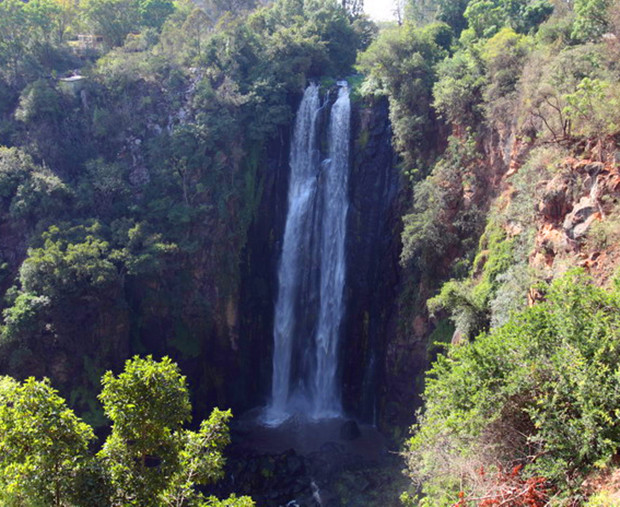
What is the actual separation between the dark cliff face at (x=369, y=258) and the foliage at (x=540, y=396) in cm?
1160

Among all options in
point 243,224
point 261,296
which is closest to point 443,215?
point 243,224

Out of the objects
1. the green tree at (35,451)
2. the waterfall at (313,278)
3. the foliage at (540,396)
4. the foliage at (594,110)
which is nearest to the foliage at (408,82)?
the waterfall at (313,278)

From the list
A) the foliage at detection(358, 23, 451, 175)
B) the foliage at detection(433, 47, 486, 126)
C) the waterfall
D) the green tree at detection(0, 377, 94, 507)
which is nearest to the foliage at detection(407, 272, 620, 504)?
the green tree at detection(0, 377, 94, 507)

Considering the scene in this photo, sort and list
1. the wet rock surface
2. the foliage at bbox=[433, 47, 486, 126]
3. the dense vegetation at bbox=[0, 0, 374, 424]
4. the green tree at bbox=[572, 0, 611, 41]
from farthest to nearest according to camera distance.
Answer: the dense vegetation at bbox=[0, 0, 374, 424] → the foliage at bbox=[433, 47, 486, 126] → the wet rock surface → the green tree at bbox=[572, 0, 611, 41]

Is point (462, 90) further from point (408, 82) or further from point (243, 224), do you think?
point (243, 224)

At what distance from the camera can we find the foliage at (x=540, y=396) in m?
7.41

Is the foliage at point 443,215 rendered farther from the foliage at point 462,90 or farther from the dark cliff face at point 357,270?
the dark cliff face at point 357,270

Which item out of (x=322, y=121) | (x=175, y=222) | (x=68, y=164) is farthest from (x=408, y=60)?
(x=68, y=164)

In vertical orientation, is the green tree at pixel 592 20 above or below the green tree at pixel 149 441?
above

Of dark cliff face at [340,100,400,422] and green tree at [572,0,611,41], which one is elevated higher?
green tree at [572,0,611,41]

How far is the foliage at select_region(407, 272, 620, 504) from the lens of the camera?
7.41 meters

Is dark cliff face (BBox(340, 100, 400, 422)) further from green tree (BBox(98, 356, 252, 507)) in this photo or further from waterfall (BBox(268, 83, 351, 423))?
A: green tree (BBox(98, 356, 252, 507))

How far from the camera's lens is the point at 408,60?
70.4ft

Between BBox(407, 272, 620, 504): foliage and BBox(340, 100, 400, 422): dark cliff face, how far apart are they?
38.1 ft
